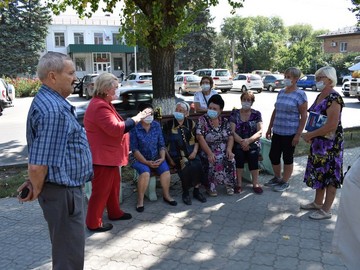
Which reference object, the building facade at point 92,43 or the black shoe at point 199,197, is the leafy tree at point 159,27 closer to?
the black shoe at point 199,197

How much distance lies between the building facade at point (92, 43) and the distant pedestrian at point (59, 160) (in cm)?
4417

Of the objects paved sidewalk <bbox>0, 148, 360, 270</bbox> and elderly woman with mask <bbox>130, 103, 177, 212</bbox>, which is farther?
elderly woman with mask <bbox>130, 103, 177, 212</bbox>

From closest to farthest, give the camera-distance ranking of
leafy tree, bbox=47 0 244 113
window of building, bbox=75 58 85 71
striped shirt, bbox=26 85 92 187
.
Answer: striped shirt, bbox=26 85 92 187 → leafy tree, bbox=47 0 244 113 → window of building, bbox=75 58 85 71

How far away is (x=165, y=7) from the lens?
22.9 feet

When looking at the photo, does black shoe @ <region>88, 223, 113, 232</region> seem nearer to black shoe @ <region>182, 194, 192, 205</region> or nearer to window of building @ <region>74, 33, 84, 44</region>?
black shoe @ <region>182, 194, 192, 205</region>

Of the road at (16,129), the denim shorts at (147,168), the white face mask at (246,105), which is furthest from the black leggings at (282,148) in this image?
the road at (16,129)

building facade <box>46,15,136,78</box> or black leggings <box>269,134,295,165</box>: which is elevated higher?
building facade <box>46,15,136,78</box>

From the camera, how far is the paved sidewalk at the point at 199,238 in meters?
3.54

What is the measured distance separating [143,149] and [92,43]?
46.0 m

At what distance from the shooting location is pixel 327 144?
4320 mm

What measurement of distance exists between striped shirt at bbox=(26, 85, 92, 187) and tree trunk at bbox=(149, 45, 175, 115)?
15.8ft

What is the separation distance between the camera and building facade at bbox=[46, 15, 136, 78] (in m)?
45.8

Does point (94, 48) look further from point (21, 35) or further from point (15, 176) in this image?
point (15, 176)

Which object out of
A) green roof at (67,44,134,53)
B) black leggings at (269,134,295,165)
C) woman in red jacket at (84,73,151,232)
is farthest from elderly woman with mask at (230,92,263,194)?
green roof at (67,44,134,53)
